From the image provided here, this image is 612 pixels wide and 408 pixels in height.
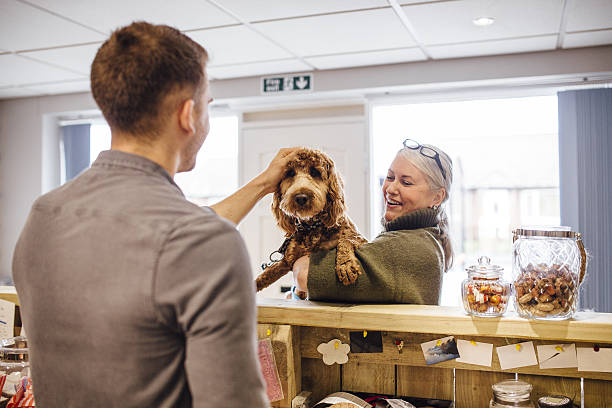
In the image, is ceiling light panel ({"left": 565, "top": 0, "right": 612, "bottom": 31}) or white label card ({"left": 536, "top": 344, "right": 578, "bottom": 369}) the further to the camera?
ceiling light panel ({"left": 565, "top": 0, "right": 612, "bottom": 31})

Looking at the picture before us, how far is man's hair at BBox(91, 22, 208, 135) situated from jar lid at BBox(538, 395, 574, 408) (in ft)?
2.96

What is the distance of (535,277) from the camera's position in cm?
110

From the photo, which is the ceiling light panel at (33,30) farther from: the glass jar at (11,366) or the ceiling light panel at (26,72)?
the glass jar at (11,366)

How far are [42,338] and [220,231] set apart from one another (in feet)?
1.03

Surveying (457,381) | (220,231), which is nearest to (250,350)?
(220,231)

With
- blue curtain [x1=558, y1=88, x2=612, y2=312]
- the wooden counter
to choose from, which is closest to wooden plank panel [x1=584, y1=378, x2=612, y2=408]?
the wooden counter

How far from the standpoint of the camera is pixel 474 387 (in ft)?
3.92

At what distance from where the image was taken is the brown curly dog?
1.37 meters

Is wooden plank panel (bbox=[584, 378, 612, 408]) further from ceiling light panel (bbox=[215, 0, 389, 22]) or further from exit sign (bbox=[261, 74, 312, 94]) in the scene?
Answer: exit sign (bbox=[261, 74, 312, 94])

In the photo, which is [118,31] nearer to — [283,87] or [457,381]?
[457,381]

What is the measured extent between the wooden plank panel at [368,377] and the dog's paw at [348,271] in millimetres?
207

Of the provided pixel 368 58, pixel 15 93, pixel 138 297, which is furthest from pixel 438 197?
pixel 15 93

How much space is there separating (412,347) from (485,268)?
25 centimetres

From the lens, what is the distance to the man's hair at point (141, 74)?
0.70 metres
